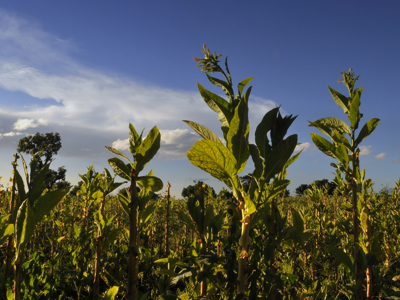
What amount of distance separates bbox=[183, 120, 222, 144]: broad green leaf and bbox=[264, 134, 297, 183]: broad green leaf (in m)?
0.27

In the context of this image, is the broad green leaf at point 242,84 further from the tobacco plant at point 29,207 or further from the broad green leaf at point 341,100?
the broad green leaf at point 341,100

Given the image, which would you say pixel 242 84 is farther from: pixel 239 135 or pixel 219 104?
pixel 239 135

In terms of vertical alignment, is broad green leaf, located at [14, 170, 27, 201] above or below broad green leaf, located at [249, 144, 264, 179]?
below

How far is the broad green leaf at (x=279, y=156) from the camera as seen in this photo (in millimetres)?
1262

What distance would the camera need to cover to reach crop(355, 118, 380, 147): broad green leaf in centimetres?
201

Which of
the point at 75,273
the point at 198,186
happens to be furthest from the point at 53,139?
the point at 198,186

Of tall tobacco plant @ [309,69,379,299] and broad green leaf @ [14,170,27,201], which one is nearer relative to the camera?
broad green leaf @ [14,170,27,201]

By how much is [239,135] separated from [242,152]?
0.27 ft

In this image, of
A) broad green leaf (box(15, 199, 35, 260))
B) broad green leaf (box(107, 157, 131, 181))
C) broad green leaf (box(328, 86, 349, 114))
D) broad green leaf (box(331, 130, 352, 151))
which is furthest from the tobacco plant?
broad green leaf (box(328, 86, 349, 114))

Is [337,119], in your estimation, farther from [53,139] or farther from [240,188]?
[53,139]

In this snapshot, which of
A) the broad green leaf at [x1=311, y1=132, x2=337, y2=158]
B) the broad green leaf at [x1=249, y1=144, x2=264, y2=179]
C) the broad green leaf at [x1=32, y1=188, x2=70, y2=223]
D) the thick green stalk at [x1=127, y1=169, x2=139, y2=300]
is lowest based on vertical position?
the thick green stalk at [x1=127, y1=169, x2=139, y2=300]

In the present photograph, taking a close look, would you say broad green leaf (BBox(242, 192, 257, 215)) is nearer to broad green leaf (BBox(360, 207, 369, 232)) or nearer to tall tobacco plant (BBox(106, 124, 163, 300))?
tall tobacco plant (BBox(106, 124, 163, 300))

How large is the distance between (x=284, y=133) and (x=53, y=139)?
4593 cm

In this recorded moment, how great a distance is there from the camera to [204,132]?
1.36 meters
